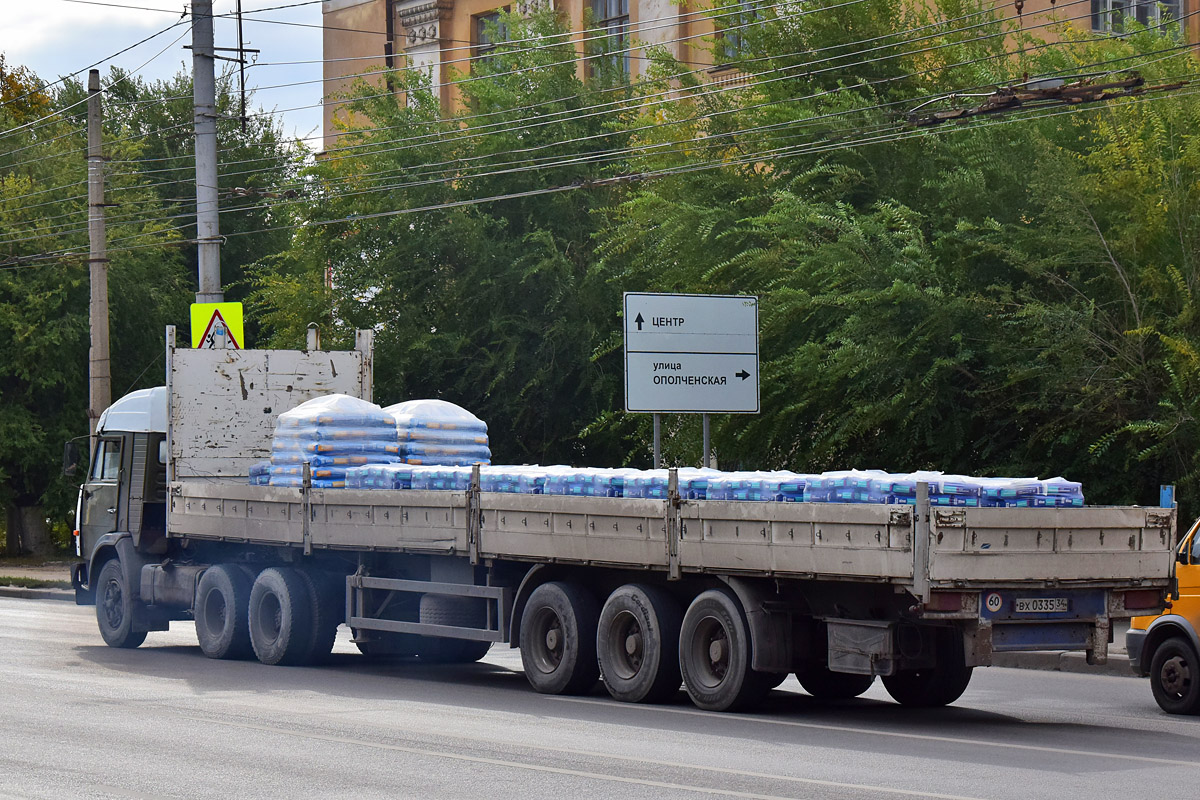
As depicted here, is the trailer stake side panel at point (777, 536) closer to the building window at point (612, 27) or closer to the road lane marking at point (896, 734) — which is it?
the road lane marking at point (896, 734)

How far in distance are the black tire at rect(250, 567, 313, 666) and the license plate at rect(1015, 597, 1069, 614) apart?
24.5 ft

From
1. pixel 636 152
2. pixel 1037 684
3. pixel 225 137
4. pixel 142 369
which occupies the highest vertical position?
pixel 225 137

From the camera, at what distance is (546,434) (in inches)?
1166

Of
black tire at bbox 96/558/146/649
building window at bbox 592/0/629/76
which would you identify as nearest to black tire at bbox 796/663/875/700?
black tire at bbox 96/558/146/649

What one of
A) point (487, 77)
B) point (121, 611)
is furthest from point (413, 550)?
point (487, 77)

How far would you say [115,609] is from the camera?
62.6 feet

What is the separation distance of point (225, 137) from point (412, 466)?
27.2 metres

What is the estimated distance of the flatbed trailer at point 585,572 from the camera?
38.2ft

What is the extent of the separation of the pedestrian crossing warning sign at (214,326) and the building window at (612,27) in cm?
1233

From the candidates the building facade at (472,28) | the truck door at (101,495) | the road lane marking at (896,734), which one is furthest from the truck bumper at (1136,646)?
the building facade at (472,28)

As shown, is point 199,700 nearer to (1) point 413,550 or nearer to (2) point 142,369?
(1) point 413,550

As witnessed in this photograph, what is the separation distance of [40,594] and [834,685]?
18.2m

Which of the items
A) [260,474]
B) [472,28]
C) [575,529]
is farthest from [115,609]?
[472,28]

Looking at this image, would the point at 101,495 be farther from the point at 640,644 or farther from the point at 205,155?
the point at 640,644
